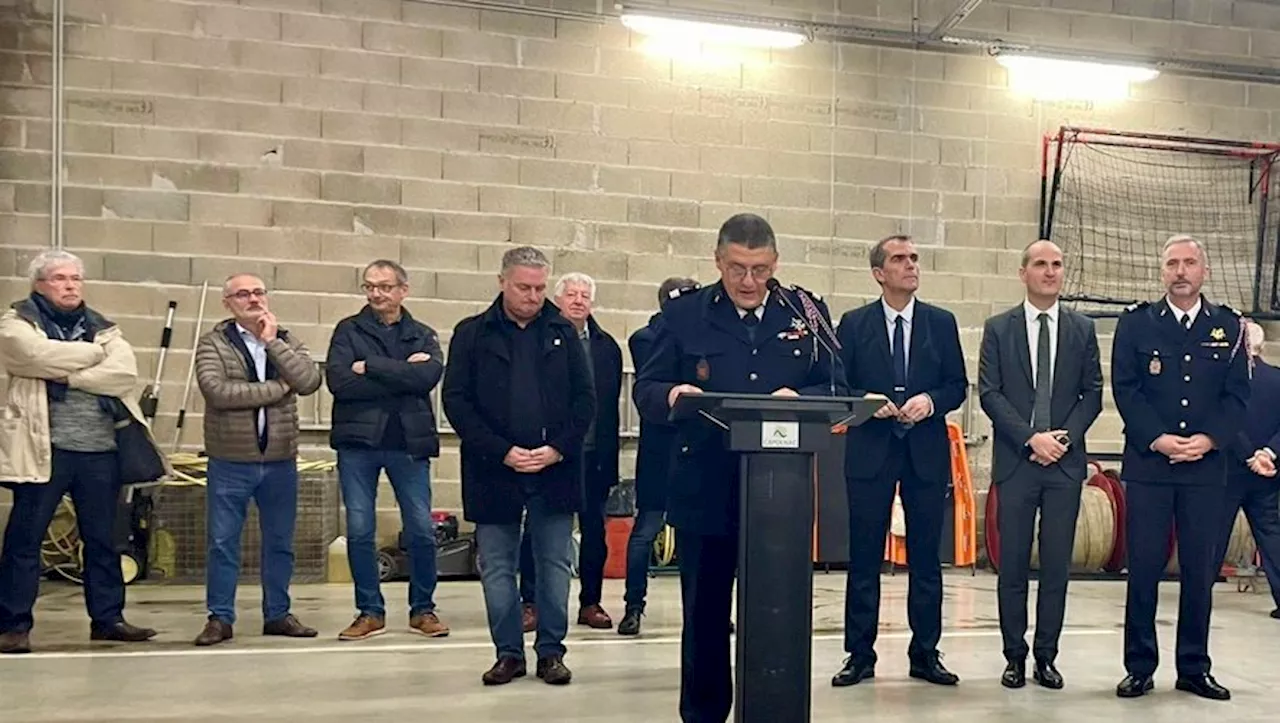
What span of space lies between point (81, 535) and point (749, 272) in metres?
3.27

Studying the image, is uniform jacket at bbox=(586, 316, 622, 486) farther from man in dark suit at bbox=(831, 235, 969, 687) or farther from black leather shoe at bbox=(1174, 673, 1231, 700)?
black leather shoe at bbox=(1174, 673, 1231, 700)

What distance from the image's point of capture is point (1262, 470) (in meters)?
5.43

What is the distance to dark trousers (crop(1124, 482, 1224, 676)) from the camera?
3.95m

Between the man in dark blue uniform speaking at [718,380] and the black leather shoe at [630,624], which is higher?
the man in dark blue uniform speaking at [718,380]

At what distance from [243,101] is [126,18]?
76cm

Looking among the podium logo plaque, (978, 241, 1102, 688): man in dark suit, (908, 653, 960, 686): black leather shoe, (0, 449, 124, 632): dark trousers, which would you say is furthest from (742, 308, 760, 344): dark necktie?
(0, 449, 124, 632): dark trousers

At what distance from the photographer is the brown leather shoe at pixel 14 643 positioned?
14.7 feet

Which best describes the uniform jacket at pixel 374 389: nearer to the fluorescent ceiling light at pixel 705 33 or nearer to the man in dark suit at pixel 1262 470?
the fluorescent ceiling light at pixel 705 33

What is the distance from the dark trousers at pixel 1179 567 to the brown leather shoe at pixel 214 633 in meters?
3.37

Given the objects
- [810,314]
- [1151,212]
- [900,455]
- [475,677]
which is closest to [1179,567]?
[900,455]

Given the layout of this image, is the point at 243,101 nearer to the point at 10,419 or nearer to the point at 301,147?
the point at 301,147

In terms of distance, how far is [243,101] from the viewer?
689cm

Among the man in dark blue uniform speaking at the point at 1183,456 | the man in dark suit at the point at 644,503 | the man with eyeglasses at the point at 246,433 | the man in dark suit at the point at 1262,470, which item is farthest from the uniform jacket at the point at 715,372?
the man in dark suit at the point at 1262,470

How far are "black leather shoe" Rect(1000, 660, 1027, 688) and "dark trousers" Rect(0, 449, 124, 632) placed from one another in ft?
11.2
